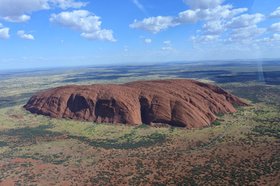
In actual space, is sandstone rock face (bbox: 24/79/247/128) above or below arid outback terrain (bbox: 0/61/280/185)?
above

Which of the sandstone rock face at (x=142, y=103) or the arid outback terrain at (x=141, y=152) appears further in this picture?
the sandstone rock face at (x=142, y=103)

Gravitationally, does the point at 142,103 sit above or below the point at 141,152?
above

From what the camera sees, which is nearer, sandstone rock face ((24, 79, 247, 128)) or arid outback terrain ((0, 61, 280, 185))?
arid outback terrain ((0, 61, 280, 185))

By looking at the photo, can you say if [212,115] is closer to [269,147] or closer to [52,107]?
[269,147]

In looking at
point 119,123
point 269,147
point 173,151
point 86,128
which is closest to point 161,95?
point 119,123

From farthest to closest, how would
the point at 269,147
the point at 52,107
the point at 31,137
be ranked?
the point at 52,107 → the point at 31,137 → the point at 269,147

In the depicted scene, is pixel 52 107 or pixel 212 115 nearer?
pixel 212 115

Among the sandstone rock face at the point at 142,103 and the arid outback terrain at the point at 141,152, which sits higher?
the sandstone rock face at the point at 142,103

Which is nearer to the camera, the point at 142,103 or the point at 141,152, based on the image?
the point at 141,152
